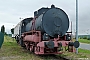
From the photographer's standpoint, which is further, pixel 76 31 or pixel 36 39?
pixel 76 31

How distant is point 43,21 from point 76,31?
14.6 feet

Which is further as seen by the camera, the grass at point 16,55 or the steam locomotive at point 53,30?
the grass at point 16,55

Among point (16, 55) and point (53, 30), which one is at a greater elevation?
point (53, 30)

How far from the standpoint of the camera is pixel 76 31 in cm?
1686

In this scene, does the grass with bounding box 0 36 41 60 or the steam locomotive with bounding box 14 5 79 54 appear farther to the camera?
the grass with bounding box 0 36 41 60

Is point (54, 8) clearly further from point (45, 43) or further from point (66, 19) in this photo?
point (45, 43)

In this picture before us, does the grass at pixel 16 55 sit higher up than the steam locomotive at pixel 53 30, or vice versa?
the steam locomotive at pixel 53 30

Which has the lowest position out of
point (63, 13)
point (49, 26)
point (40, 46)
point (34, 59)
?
point (34, 59)

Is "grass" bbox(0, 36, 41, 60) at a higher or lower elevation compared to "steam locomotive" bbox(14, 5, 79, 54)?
lower

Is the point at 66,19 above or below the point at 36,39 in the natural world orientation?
above

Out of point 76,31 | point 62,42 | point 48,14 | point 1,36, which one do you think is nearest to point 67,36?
point 62,42

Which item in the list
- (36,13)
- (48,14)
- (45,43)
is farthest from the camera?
(36,13)

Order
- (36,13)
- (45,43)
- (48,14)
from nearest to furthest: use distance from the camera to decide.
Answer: (45,43) → (48,14) → (36,13)

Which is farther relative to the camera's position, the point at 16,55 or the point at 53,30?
the point at 16,55
